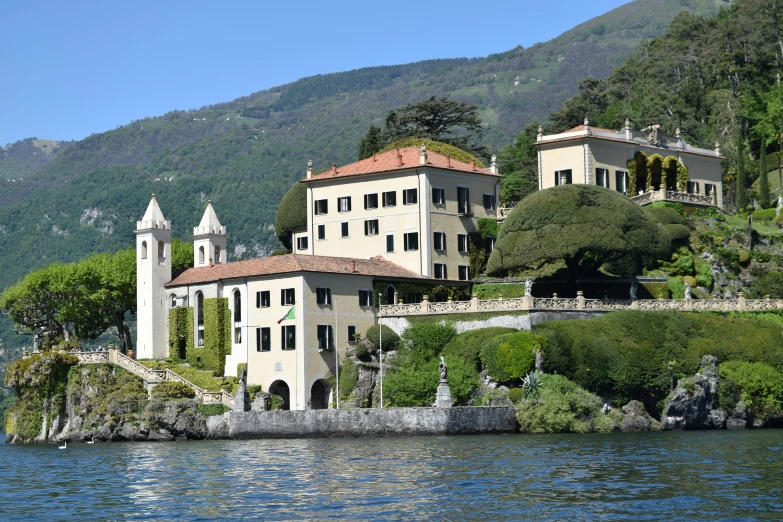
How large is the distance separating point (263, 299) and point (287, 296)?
2.14 meters

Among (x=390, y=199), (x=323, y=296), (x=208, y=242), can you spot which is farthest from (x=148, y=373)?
(x=390, y=199)

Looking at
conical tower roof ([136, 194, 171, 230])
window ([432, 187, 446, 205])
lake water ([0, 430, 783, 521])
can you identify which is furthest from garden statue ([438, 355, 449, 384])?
conical tower roof ([136, 194, 171, 230])

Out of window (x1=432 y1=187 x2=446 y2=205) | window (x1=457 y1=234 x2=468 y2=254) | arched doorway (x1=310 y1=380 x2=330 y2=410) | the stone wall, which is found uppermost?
window (x1=432 y1=187 x2=446 y2=205)

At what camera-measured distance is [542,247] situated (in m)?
75.8

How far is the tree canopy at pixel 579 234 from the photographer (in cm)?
7519

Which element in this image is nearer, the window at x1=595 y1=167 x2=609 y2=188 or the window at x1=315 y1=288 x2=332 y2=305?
the window at x1=315 y1=288 x2=332 y2=305

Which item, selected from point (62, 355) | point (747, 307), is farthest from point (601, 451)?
point (62, 355)

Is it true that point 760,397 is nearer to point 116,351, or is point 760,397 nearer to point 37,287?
point 116,351

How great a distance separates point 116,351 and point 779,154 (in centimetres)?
5888

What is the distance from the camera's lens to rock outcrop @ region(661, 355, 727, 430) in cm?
6931

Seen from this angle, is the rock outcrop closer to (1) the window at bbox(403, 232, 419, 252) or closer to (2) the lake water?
(2) the lake water

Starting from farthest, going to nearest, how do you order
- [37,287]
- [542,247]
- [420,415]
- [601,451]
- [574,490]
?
[37,287], [542,247], [420,415], [601,451], [574,490]

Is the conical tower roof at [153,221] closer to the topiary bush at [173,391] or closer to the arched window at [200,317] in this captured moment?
the arched window at [200,317]

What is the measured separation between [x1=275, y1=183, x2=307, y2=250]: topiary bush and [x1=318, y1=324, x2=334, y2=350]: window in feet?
60.0
